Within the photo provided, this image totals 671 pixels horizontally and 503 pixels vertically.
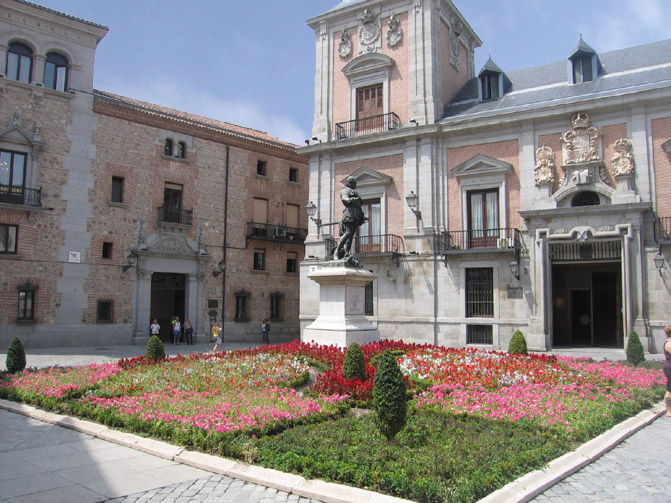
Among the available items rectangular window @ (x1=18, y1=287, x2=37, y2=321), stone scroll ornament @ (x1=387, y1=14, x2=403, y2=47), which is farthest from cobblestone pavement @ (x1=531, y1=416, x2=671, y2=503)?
rectangular window @ (x1=18, y1=287, x2=37, y2=321)

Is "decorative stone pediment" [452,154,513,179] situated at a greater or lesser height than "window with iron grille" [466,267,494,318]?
greater

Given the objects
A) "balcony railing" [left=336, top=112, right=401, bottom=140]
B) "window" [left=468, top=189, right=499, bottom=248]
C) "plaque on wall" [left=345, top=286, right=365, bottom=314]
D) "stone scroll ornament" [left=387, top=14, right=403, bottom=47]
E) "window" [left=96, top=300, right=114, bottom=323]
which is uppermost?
"stone scroll ornament" [left=387, top=14, right=403, bottom=47]

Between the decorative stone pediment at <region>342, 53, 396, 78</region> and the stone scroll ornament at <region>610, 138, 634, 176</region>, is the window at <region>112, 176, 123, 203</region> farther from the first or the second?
the stone scroll ornament at <region>610, 138, 634, 176</region>

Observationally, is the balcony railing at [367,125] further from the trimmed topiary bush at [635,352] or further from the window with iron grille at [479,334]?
the trimmed topiary bush at [635,352]

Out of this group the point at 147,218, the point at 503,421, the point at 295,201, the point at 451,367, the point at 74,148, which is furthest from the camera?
the point at 295,201

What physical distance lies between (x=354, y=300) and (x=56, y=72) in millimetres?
19571

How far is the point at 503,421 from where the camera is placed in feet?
27.8

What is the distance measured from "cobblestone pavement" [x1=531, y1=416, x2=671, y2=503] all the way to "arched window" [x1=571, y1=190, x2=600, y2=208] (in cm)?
1534

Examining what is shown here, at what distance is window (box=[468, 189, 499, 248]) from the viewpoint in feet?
77.8

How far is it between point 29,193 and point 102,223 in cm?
336

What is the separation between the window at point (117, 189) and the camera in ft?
89.7

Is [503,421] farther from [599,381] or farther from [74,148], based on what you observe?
[74,148]

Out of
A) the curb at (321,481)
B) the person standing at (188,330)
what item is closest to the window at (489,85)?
the person standing at (188,330)

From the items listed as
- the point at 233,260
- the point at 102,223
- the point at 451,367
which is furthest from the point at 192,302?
the point at 451,367
